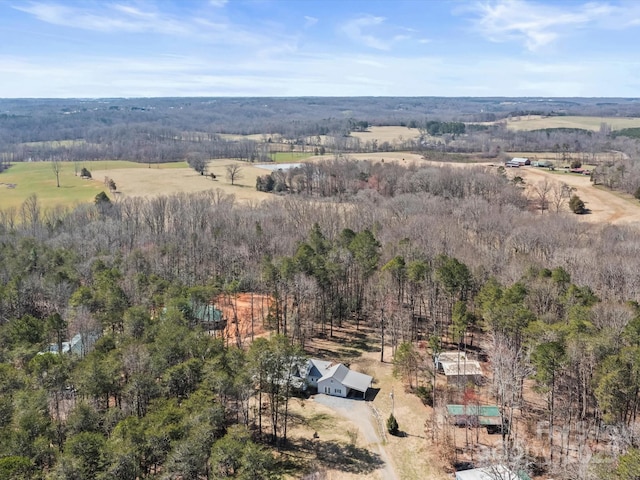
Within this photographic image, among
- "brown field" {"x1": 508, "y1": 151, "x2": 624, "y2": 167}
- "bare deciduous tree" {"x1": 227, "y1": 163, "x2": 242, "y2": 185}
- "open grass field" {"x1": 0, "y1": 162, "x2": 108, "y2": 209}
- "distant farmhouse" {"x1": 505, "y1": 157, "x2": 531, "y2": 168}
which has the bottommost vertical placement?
"open grass field" {"x1": 0, "y1": 162, "x2": 108, "y2": 209}

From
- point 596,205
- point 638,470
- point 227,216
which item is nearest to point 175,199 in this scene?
point 227,216

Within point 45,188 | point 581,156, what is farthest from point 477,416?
point 581,156

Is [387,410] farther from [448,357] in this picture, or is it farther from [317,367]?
[448,357]

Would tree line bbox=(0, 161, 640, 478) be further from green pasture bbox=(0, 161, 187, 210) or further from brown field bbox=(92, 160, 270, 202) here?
brown field bbox=(92, 160, 270, 202)

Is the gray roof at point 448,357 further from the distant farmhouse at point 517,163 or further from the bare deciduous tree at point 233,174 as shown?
the distant farmhouse at point 517,163

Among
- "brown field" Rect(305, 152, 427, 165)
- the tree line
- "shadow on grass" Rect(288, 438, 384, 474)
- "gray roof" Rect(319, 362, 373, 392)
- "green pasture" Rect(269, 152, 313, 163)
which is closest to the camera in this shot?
the tree line

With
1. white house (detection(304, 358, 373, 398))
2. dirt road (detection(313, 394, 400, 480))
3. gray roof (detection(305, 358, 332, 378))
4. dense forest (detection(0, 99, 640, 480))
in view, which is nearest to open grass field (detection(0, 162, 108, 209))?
dense forest (detection(0, 99, 640, 480))

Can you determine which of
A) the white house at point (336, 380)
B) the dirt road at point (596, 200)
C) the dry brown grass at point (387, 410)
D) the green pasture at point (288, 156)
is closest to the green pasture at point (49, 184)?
the green pasture at point (288, 156)
